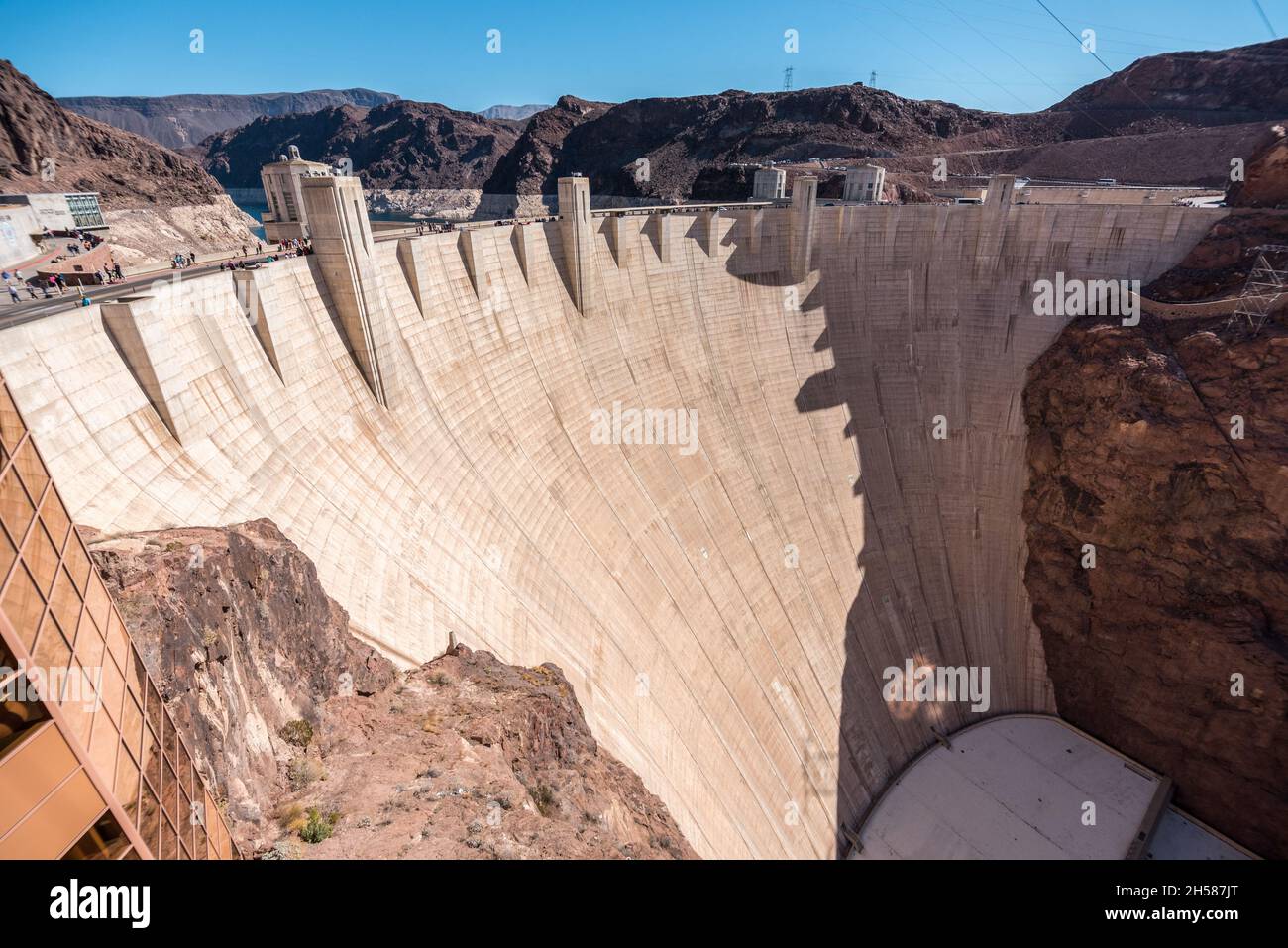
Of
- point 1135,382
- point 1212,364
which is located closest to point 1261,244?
point 1212,364

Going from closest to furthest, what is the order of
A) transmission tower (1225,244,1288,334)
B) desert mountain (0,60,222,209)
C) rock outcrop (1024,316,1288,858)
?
1. rock outcrop (1024,316,1288,858)
2. transmission tower (1225,244,1288,334)
3. desert mountain (0,60,222,209)

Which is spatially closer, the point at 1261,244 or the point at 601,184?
the point at 1261,244

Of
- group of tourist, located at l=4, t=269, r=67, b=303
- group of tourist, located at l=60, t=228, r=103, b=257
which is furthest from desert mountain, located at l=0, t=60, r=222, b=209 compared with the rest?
group of tourist, located at l=4, t=269, r=67, b=303

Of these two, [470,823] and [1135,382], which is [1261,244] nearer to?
[1135,382]

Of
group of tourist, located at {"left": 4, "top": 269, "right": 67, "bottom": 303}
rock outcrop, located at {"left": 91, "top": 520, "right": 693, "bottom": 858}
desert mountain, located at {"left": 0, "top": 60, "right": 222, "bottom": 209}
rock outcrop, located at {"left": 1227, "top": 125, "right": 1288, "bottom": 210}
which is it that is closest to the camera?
rock outcrop, located at {"left": 91, "top": 520, "right": 693, "bottom": 858}

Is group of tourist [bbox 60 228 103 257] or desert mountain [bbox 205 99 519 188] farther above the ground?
desert mountain [bbox 205 99 519 188]

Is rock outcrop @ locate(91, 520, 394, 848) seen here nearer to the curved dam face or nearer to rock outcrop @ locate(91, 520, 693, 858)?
rock outcrop @ locate(91, 520, 693, 858)
